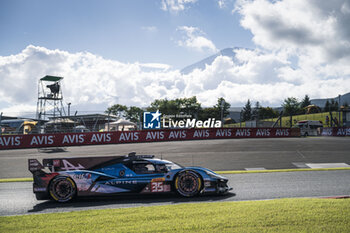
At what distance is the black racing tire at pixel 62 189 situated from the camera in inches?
261

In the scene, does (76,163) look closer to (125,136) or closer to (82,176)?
(82,176)

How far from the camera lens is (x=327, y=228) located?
154 inches

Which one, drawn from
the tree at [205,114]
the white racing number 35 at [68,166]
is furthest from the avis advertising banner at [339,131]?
the white racing number 35 at [68,166]

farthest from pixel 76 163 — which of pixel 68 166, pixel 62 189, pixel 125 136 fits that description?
pixel 125 136

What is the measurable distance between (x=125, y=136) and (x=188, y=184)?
18069mm

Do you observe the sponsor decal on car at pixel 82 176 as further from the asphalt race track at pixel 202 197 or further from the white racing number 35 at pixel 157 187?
the white racing number 35 at pixel 157 187

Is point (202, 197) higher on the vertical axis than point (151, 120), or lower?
lower

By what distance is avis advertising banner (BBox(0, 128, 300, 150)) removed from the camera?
2223cm

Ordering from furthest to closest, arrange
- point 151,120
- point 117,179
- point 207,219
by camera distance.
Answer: point 151,120 < point 117,179 < point 207,219

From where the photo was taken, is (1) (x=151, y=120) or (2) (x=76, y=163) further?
(1) (x=151, y=120)

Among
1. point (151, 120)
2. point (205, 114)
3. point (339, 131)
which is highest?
point (205, 114)

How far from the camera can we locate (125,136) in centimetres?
2428

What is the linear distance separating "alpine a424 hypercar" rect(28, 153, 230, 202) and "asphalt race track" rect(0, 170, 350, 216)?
0.73 ft

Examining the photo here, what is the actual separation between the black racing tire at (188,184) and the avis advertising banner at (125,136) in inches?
705
